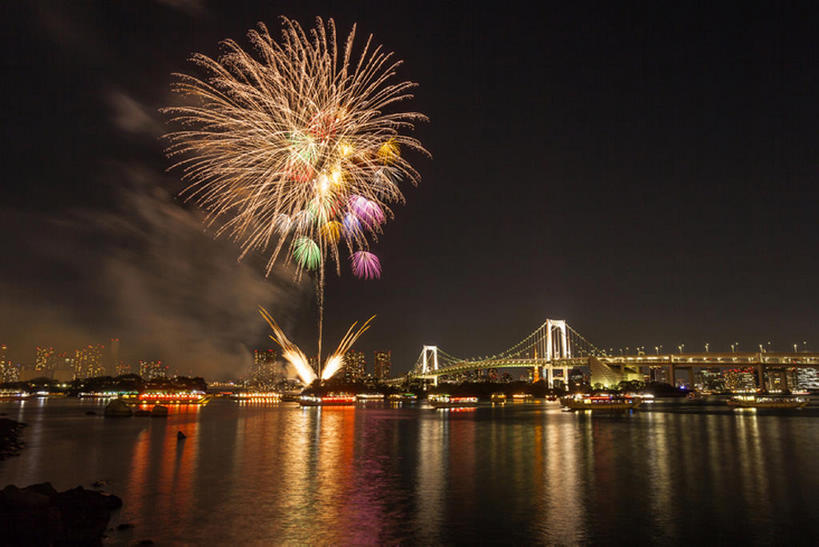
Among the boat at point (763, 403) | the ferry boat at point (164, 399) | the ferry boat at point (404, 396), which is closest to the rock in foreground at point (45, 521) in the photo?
the ferry boat at point (164, 399)

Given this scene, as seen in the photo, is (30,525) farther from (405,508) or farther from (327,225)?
(327,225)

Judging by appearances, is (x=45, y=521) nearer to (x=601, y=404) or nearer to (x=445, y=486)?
(x=445, y=486)

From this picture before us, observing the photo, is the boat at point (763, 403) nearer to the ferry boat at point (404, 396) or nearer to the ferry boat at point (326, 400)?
the ferry boat at point (326, 400)

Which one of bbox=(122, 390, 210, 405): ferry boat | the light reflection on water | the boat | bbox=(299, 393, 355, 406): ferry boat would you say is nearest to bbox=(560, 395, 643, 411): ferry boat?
the boat

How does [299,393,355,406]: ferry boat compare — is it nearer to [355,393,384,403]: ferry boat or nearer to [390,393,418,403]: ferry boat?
[390,393,418,403]: ferry boat

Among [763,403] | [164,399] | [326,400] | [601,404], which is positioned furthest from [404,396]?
[763,403]

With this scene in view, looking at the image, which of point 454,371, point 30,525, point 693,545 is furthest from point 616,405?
point 30,525

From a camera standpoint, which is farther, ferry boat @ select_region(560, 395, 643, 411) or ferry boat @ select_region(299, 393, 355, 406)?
ferry boat @ select_region(299, 393, 355, 406)
